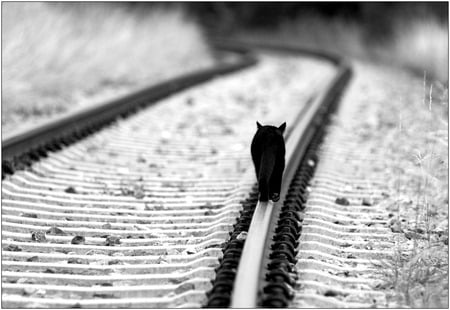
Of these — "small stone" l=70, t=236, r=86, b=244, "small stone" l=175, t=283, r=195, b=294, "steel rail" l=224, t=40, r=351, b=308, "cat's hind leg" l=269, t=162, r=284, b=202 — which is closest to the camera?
"steel rail" l=224, t=40, r=351, b=308

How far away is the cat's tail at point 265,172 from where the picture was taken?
191 inches

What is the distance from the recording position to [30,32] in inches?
416

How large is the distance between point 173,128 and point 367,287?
17.0 ft

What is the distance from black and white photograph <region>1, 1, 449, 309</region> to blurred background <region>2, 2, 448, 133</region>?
2.3 inches

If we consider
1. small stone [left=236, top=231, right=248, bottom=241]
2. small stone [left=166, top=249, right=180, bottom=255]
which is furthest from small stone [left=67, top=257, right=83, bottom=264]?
small stone [left=236, top=231, right=248, bottom=241]

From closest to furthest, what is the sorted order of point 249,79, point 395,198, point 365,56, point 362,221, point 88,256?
1. point 88,256
2. point 362,221
3. point 395,198
4. point 249,79
5. point 365,56

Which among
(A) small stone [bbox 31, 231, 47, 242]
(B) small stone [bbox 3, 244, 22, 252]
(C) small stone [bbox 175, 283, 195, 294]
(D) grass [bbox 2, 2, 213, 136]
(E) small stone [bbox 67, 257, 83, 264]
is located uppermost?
(D) grass [bbox 2, 2, 213, 136]

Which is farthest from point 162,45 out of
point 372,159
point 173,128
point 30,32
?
point 372,159

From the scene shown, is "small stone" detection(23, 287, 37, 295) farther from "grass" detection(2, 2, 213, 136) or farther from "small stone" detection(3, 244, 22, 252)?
"grass" detection(2, 2, 213, 136)

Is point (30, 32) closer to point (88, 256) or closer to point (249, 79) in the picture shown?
point (249, 79)

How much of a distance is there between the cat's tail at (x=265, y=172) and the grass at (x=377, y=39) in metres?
7.29

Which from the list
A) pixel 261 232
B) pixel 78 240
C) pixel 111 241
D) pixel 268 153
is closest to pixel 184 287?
pixel 261 232

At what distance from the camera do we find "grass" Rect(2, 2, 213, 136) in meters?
9.48

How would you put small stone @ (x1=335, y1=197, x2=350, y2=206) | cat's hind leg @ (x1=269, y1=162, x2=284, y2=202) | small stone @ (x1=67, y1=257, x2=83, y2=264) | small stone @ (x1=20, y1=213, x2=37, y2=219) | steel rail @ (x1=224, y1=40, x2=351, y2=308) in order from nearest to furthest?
steel rail @ (x1=224, y1=40, x2=351, y2=308) → small stone @ (x1=67, y1=257, x2=83, y2=264) → cat's hind leg @ (x1=269, y1=162, x2=284, y2=202) → small stone @ (x1=20, y1=213, x2=37, y2=219) → small stone @ (x1=335, y1=197, x2=350, y2=206)
